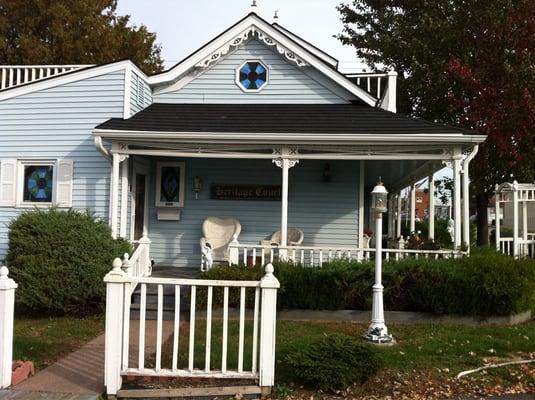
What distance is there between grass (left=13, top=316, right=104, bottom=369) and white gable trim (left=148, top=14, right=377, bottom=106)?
21.5ft

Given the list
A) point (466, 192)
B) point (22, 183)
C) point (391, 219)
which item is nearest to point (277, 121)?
point (466, 192)

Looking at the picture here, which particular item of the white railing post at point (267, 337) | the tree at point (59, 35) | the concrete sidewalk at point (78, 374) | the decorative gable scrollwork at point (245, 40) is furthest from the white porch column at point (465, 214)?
the tree at point (59, 35)

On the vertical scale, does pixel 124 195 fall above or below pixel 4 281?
above

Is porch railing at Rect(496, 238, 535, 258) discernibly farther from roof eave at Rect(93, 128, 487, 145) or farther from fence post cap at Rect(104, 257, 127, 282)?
fence post cap at Rect(104, 257, 127, 282)

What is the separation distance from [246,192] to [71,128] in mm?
4056

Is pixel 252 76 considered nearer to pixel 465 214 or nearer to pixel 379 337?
pixel 465 214

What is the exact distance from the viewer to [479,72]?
49.7 feet

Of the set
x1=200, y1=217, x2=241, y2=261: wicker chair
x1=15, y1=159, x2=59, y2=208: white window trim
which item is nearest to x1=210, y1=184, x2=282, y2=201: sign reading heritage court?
x1=200, y1=217, x2=241, y2=261: wicker chair

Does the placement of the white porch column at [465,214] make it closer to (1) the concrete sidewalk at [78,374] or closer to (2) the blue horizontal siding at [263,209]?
(2) the blue horizontal siding at [263,209]

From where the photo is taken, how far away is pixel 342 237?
39.5ft

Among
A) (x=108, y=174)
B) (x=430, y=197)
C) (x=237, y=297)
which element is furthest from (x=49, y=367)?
(x=430, y=197)

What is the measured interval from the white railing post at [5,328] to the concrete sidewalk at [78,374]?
6.5 inches

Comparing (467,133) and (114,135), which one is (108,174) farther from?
(467,133)

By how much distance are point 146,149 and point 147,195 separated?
187 centimetres
